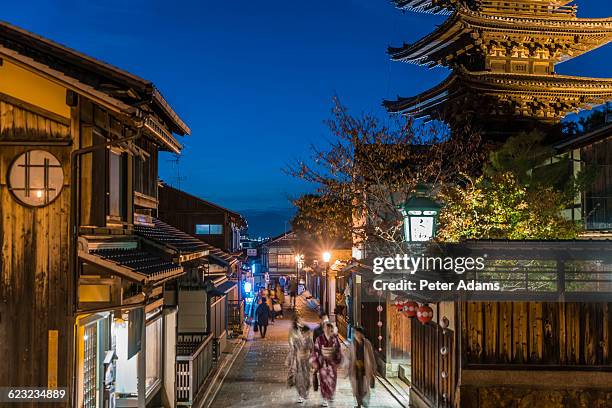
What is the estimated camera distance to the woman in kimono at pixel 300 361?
16.7 meters

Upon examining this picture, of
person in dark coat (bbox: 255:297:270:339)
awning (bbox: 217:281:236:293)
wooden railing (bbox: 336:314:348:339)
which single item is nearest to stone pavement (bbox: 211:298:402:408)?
awning (bbox: 217:281:236:293)

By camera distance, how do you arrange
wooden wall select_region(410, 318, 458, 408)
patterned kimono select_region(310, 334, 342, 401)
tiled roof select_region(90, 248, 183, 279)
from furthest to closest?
1. patterned kimono select_region(310, 334, 342, 401)
2. wooden wall select_region(410, 318, 458, 408)
3. tiled roof select_region(90, 248, 183, 279)

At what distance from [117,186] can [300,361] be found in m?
7.30

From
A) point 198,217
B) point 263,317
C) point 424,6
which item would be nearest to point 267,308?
point 263,317

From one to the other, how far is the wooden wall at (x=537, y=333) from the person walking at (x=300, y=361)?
5345 mm

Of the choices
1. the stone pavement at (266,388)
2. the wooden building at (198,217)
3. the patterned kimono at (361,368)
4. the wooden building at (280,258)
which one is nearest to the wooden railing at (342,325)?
the stone pavement at (266,388)

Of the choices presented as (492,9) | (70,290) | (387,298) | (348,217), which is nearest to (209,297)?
(387,298)

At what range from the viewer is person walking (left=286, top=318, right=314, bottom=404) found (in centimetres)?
1670

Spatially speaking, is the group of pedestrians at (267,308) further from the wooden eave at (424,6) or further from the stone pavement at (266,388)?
the wooden eave at (424,6)

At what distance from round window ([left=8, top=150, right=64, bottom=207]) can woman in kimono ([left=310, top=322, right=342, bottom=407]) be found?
28.7ft

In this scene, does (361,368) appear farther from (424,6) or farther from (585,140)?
(424,6)

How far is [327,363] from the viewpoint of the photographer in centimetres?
1648

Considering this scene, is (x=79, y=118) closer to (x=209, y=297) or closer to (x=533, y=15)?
(x=209, y=297)

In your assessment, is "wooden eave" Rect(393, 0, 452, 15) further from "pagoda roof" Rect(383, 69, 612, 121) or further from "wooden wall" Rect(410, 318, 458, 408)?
"wooden wall" Rect(410, 318, 458, 408)
